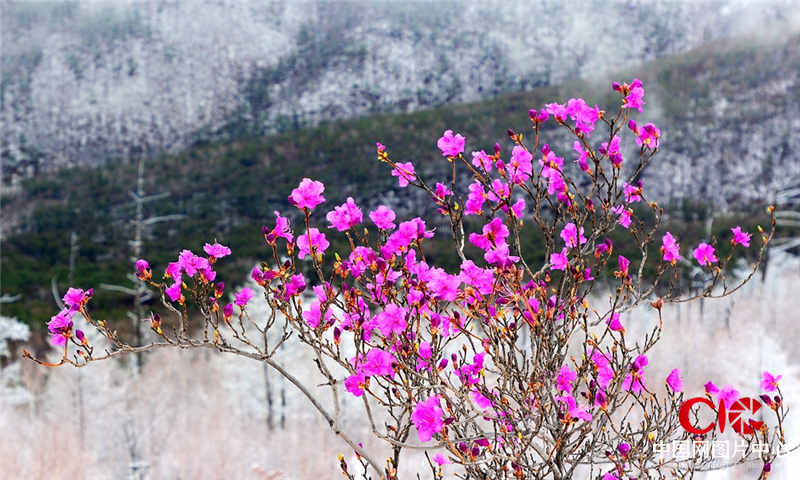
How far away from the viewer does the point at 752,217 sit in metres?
61.0

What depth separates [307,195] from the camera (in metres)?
2.41

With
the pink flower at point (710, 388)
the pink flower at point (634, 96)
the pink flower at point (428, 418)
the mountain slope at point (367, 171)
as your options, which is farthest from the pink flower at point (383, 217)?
the mountain slope at point (367, 171)

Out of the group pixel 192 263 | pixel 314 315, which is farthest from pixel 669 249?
pixel 192 263

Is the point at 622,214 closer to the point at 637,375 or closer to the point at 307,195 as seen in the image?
the point at 637,375

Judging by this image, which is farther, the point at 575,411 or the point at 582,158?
the point at 582,158

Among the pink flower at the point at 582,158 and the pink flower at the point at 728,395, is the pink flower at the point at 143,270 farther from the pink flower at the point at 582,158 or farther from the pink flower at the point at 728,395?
the pink flower at the point at 728,395

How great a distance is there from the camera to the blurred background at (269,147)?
14.0 meters

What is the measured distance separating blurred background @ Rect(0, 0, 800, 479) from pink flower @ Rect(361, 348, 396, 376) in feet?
21.4

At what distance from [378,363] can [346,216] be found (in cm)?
63

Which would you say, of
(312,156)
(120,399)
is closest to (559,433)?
(120,399)

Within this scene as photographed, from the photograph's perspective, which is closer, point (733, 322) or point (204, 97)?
point (733, 322)

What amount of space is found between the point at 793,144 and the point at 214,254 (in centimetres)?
10138

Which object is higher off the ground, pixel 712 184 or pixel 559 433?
pixel 712 184

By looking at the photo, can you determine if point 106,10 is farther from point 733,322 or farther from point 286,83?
point 733,322
